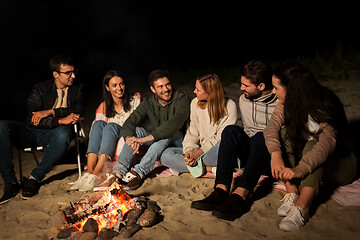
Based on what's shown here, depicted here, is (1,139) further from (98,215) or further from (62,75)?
(98,215)

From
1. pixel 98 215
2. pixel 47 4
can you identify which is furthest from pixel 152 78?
pixel 47 4

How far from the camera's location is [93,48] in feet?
47.1

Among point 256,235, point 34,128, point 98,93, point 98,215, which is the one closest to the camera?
point 256,235

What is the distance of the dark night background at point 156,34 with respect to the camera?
1280cm

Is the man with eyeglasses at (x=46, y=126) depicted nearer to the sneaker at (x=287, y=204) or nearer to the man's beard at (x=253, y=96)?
the man's beard at (x=253, y=96)

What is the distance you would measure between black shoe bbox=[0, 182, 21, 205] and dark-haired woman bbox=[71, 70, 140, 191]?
56 cm

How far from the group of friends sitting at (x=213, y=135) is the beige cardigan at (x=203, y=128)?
0.03 feet

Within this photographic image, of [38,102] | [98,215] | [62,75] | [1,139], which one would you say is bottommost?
[98,215]

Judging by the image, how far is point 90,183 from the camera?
3498 millimetres

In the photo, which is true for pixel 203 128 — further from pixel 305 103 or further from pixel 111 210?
pixel 111 210

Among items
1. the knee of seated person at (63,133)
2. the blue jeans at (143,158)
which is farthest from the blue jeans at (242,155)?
the knee of seated person at (63,133)

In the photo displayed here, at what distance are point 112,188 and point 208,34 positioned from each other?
15.0 meters

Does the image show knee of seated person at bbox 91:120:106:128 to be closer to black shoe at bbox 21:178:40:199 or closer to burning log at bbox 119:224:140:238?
black shoe at bbox 21:178:40:199

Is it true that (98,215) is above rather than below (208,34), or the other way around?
below
